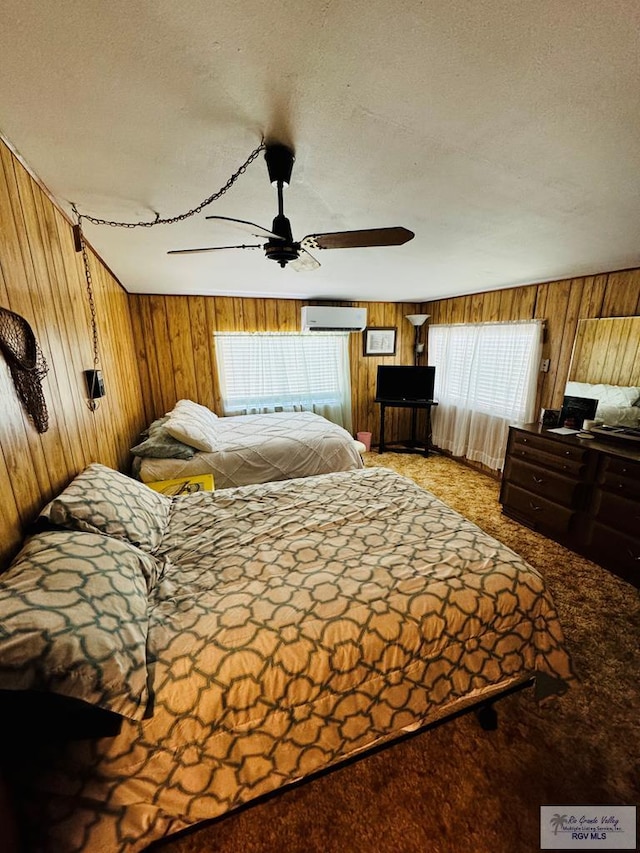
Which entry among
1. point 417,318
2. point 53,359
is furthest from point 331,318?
point 53,359

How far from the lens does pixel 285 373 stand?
457cm

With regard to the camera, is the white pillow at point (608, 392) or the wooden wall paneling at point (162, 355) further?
the wooden wall paneling at point (162, 355)

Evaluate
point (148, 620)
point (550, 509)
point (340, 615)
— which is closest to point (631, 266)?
point (550, 509)

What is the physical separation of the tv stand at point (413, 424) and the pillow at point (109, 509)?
359cm

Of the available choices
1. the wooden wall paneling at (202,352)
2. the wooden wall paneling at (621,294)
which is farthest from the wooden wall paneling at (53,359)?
the wooden wall paneling at (621,294)

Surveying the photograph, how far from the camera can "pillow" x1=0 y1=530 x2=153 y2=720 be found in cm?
74

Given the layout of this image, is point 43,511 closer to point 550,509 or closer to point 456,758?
point 456,758

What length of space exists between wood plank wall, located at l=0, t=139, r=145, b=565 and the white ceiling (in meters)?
0.18

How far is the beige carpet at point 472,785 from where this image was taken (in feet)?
3.49

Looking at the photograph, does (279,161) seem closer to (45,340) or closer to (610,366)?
(45,340)

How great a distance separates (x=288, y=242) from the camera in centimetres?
142

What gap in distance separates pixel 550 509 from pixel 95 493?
124 inches

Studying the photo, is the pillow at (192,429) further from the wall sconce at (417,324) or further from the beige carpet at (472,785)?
the wall sconce at (417,324)

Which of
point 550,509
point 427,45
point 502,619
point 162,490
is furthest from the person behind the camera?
point 550,509
